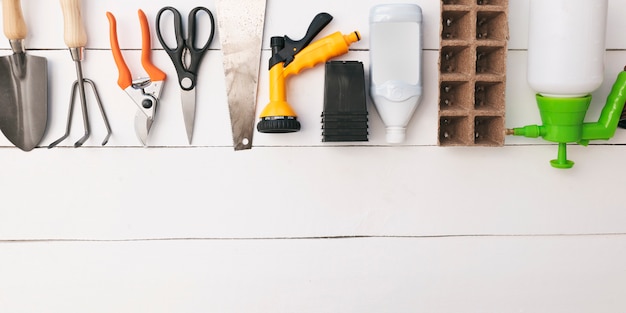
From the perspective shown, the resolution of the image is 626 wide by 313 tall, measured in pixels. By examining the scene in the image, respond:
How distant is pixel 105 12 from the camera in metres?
0.91

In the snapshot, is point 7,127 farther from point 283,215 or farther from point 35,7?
point 283,215

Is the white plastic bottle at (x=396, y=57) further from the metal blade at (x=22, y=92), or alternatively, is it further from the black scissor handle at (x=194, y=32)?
the metal blade at (x=22, y=92)

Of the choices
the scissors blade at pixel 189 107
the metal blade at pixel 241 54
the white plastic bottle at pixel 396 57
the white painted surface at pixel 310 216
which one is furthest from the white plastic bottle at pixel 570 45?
the scissors blade at pixel 189 107

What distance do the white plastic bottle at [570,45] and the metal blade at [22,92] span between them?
2.45 feet

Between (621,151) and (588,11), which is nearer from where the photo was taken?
(588,11)

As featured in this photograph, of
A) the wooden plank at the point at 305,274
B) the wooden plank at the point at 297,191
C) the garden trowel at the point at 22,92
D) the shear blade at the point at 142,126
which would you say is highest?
the garden trowel at the point at 22,92

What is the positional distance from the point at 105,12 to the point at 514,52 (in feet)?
2.08

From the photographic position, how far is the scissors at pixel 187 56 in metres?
0.89

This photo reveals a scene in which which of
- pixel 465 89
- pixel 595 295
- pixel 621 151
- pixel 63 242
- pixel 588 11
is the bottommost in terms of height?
pixel 595 295

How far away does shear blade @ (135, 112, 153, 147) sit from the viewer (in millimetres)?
905

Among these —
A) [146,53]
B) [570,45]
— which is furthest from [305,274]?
[570,45]

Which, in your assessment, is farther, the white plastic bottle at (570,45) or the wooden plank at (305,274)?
the wooden plank at (305,274)

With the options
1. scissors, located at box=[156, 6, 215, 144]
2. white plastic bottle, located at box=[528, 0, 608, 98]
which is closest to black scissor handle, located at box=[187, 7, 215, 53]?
scissors, located at box=[156, 6, 215, 144]

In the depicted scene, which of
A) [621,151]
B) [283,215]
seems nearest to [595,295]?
[621,151]
